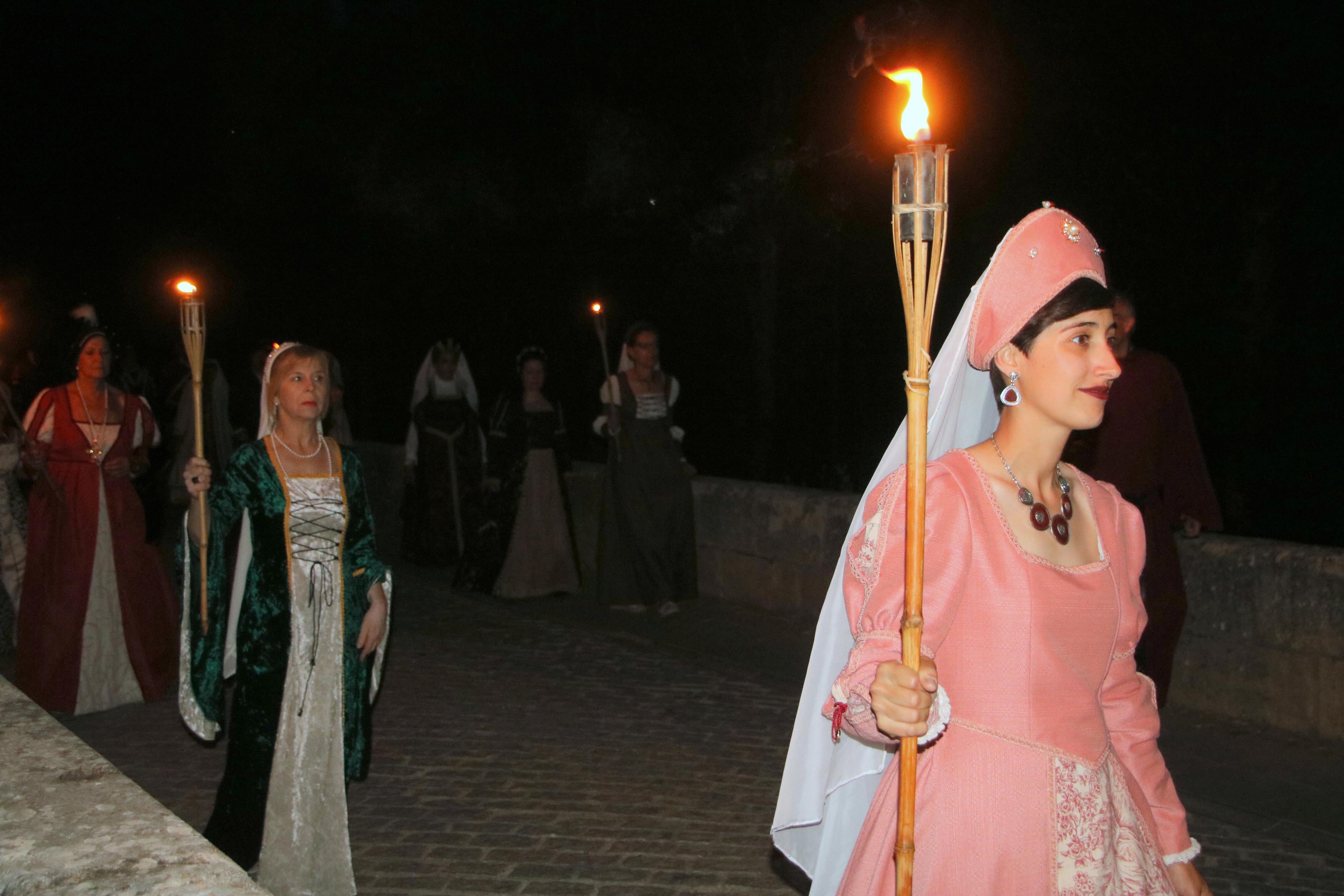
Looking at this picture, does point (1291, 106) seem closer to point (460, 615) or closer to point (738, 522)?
point (738, 522)

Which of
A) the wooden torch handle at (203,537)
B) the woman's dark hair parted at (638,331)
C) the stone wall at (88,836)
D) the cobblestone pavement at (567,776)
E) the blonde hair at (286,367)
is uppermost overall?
the woman's dark hair parted at (638,331)

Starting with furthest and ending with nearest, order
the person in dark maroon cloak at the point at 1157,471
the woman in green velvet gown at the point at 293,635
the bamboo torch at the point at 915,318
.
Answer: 1. the person in dark maroon cloak at the point at 1157,471
2. the woman in green velvet gown at the point at 293,635
3. the bamboo torch at the point at 915,318

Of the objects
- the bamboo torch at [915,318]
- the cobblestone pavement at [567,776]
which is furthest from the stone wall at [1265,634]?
the bamboo torch at [915,318]

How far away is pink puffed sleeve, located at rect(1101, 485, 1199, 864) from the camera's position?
8.49 feet

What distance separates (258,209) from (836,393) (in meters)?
11.2

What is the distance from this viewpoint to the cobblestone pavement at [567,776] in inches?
184

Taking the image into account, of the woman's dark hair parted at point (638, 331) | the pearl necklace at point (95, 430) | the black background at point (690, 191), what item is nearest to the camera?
the pearl necklace at point (95, 430)

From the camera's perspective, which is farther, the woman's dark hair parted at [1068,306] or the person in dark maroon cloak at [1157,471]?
the person in dark maroon cloak at [1157,471]

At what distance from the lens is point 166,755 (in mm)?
6270

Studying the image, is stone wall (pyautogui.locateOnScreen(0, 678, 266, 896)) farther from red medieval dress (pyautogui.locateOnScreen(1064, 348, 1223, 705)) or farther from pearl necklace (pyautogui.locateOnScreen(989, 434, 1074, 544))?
red medieval dress (pyautogui.locateOnScreen(1064, 348, 1223, 705))

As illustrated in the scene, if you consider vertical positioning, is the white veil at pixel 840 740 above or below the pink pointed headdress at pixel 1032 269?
below

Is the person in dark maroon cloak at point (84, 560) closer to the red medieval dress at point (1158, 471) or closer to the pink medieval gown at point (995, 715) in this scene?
the red medieval dress at point (1158, 471)

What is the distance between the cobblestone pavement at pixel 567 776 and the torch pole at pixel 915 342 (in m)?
2.62

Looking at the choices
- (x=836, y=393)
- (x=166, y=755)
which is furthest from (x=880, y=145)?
(x=166, y=755)
